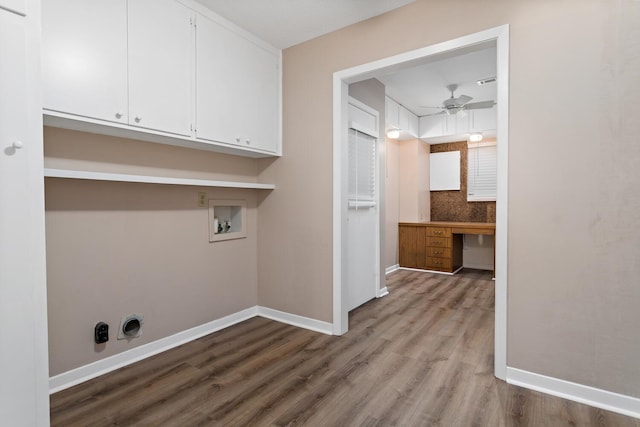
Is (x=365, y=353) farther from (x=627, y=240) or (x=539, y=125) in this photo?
(x=539, y=125)

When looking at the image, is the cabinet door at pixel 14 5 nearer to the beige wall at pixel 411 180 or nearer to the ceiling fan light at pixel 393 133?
the ceiling fan light at pixel 393 133

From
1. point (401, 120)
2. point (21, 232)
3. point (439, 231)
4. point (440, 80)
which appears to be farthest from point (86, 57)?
point (439, 231)

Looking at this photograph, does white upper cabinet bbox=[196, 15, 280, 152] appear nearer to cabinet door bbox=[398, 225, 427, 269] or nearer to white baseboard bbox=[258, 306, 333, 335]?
white baseboard bbox=[258, 306, 333, 335]

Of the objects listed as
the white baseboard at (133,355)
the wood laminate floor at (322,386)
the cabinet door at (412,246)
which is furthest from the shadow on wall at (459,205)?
the white baseboard at (133,355)

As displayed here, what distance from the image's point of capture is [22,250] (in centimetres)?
138

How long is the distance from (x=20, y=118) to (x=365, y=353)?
2524 millimetres

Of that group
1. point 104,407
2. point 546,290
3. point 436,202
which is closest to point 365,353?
point 546,290

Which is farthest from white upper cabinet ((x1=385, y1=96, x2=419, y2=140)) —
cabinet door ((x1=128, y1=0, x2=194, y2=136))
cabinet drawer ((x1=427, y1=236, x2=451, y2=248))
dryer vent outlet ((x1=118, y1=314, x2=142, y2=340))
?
dryer vent outlet ((x1=118, y1=314, x2=142, y2=340))

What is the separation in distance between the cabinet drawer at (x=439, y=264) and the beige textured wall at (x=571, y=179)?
3349 millimetres

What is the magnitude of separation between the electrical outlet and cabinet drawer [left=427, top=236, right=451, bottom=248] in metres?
3.87

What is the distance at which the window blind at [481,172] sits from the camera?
19.2 feet

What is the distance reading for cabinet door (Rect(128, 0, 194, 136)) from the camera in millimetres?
2096

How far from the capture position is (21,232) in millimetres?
1375

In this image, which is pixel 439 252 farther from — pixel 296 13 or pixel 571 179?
pixel 296 13
